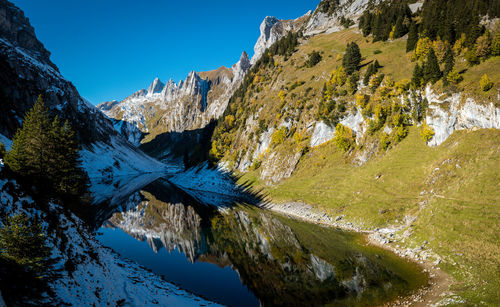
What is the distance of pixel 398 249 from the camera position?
2970 centimetres

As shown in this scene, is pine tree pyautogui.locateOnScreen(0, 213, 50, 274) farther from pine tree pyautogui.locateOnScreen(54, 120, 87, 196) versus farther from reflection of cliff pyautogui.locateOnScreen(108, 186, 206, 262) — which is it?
pine tree pyautogui.locateOnScreen(54, 120, 87, 196)

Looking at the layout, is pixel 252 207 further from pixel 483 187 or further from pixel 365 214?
pixel 483 187

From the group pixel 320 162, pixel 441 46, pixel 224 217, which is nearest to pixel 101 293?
pixel 224 217

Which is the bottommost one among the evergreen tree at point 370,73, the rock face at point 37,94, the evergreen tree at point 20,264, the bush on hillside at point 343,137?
the evergreen tree at point 20,264

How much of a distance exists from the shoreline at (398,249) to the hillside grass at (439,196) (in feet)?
3.33

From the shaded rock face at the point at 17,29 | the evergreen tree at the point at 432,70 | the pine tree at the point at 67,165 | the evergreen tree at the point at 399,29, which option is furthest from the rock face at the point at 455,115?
the shaded rock face at the point at 17,29

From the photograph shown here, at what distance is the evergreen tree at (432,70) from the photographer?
47.9 meters

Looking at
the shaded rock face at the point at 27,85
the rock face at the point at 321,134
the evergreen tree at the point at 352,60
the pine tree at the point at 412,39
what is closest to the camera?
the rock face at the point at 321,134

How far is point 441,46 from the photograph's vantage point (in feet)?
187

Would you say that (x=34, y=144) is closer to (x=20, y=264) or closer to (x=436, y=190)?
(x=20, y=264)

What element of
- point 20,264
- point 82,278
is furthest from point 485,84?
point 20,264

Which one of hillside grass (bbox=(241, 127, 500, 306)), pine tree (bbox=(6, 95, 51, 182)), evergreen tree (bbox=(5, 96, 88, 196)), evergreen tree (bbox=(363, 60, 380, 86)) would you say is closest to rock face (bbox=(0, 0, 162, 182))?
evergreen tree (bbox=(5, 96, 88, 196))

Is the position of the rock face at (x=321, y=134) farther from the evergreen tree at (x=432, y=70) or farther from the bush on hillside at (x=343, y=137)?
the evergreen tree at (x=432, y=70)

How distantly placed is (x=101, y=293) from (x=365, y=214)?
38.7 meters
